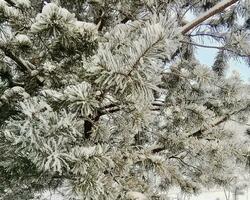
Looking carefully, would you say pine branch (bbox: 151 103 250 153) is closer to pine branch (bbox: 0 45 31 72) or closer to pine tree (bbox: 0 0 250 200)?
pine tree (bbox: 0 0 250 200)

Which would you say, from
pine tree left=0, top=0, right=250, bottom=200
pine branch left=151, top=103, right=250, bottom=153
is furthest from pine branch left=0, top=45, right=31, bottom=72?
pine branch left=151, top=103, right=250, bottom=153

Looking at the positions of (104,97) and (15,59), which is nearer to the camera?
(104,97)

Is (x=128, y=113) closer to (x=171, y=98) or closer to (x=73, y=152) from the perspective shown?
(x=73, y=152)

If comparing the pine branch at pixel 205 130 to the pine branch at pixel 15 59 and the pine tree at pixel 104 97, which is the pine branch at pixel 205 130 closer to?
the pine tree at pixel 104 97

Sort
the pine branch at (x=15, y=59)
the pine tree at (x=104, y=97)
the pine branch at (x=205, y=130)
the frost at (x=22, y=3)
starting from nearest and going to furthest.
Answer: the pine tree at (x=104, y=97)
the frost at (x=22, y=3)
the pine branch at (x=15, y=59)
the pine branch at (x=205, y=130)

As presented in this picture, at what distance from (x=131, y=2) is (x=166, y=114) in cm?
107

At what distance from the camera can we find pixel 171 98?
3658 mm

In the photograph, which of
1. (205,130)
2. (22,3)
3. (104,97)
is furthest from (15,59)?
(205,130)

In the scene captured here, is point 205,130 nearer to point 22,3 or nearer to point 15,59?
point 15,59

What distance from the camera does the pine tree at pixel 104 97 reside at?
1.64 meters

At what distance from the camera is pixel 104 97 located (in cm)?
219

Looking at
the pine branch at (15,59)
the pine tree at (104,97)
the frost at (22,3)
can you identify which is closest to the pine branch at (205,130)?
the pine tree at (104,97)

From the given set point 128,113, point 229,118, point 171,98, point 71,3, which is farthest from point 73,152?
point 229,118

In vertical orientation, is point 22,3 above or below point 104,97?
above
